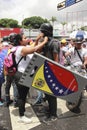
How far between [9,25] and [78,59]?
108 m

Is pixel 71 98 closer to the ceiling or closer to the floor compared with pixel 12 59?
closer to the floor

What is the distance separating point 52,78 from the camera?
4.71 metres

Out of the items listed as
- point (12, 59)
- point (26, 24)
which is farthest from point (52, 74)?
point (26, 24)

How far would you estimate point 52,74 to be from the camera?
4688mm

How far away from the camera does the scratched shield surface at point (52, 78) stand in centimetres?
464

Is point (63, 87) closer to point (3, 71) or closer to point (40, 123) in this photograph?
point (40, 123)

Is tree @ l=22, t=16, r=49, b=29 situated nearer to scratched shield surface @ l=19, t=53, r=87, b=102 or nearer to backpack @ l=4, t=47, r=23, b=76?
backpack @ l=4, t=47, r=23, b=76

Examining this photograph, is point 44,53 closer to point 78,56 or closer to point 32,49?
point 32,49

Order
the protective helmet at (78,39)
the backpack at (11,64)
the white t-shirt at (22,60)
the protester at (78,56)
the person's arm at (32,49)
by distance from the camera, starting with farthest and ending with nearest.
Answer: the protester at (78,56) → the protective helmet at (78,39) → the backpack at (11,64) → the white t-shirt at (22,60) → the person's arm at (32,49)

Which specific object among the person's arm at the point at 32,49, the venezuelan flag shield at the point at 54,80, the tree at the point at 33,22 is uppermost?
the person's arm at the point at 32,49

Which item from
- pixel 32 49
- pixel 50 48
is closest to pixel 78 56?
pixel 50 48

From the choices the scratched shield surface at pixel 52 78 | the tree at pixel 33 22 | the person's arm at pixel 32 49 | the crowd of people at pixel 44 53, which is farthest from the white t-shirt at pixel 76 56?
the tree at pixel 33 22

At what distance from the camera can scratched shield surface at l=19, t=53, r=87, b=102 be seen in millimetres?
4637

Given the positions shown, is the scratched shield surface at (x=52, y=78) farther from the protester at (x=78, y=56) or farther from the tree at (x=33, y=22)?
the tree at (x=33, y=22)
